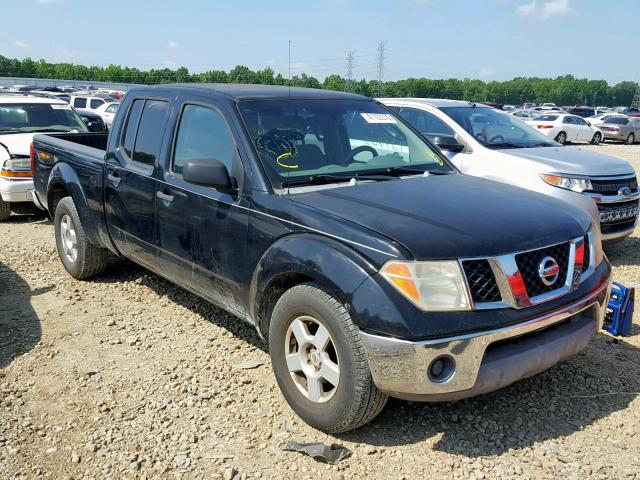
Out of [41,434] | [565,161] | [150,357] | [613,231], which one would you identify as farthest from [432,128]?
[41,434]

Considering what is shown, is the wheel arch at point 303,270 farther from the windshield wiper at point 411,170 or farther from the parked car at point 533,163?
the parked car at point 533,163

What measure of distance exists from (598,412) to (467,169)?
390 centimetres

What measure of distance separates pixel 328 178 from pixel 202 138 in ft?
3.30

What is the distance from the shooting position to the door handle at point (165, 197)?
168 inches

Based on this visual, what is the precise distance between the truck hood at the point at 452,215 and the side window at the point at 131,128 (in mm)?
2017

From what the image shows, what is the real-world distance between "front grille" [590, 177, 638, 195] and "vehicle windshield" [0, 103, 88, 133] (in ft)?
25.8

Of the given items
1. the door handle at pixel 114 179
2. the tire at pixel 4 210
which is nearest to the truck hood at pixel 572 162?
the door handle at pixel 114 179

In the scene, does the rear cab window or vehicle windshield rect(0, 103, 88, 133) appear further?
vehicle windshield rect(0, 103, 88, 133)

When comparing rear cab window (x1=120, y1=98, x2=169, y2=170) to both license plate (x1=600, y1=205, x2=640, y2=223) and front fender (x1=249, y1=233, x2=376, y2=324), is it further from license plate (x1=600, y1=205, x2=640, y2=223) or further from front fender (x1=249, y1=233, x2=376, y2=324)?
license plate (x1=600, y1=205, x2=640, y2=223)

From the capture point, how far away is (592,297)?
3.43 meters

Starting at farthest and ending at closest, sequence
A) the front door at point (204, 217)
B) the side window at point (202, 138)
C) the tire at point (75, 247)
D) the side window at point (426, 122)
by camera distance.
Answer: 1. the side window at point (426, 122)
2. the tire at point (75, 247)
3. the side window at point (202, 138)
4. the front door at point (204, 217)

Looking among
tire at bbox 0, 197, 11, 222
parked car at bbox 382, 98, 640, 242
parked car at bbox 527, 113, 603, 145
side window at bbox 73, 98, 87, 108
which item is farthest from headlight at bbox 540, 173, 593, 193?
side window at bbox 73, 98, 87, 108

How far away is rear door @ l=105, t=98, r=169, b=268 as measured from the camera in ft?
14.9

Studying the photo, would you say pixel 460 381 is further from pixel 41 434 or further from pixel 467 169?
pixel 467 169
